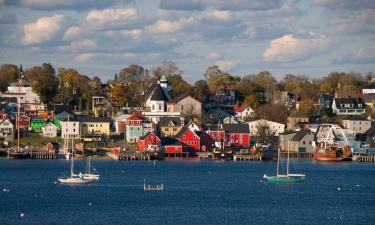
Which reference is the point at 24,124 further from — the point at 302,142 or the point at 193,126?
the point at 302,142

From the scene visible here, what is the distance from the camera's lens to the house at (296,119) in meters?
144

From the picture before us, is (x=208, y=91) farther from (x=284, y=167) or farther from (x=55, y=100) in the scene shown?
(x=284, y=167)

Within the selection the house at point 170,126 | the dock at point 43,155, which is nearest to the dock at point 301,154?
the house at point 170,126

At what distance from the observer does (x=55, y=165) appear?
111 m

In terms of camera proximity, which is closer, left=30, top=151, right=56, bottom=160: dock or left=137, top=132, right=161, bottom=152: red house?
left=30, top=151, right=56, bottom=160: dock

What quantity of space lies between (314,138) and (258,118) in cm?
1743

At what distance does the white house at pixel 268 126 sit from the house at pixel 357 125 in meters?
8.76

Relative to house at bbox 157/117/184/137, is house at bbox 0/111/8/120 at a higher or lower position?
higher

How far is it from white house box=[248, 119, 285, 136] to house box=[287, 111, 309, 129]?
4550 mm

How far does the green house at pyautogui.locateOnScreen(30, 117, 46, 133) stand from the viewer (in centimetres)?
13259

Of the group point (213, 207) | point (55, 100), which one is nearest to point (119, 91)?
point (55, 100)

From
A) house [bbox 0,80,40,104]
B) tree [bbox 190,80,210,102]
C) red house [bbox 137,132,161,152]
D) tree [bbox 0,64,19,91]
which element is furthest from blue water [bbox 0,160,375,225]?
tree [bbox 0,64,19,91]

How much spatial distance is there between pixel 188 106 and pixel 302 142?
23.5 metres

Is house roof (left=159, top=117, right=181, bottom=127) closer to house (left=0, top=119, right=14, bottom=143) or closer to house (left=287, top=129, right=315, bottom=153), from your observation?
house (left=287, top=129, right=315, bottom=153)
